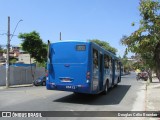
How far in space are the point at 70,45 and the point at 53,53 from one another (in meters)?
1.04

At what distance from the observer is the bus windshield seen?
16016 mm

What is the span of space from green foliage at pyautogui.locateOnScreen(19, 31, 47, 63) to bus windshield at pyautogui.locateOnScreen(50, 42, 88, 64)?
2872 centimetres

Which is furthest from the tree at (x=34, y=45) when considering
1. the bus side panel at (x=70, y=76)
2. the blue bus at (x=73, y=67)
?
the bus side panel at (x=70, y=76)

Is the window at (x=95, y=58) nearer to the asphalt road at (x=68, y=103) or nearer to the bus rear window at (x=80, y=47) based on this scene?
the bus rear window at (x=80, y=47)

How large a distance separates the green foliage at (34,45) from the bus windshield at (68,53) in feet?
94.2

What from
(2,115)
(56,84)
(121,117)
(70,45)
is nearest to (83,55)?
(70,45)

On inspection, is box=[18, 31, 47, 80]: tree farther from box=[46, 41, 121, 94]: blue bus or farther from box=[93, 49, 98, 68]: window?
box=[46, 41, 121, 94]: blue bus

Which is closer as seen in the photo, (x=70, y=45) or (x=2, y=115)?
(x=2, y=115)

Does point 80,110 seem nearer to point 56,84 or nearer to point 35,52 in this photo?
point 56,84

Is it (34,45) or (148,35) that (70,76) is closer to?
(148,35)

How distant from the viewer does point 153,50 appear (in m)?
11.1

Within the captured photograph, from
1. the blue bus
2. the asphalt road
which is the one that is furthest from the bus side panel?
the asphalt road

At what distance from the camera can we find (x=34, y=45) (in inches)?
1796

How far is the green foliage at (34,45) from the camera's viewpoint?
44969mm
